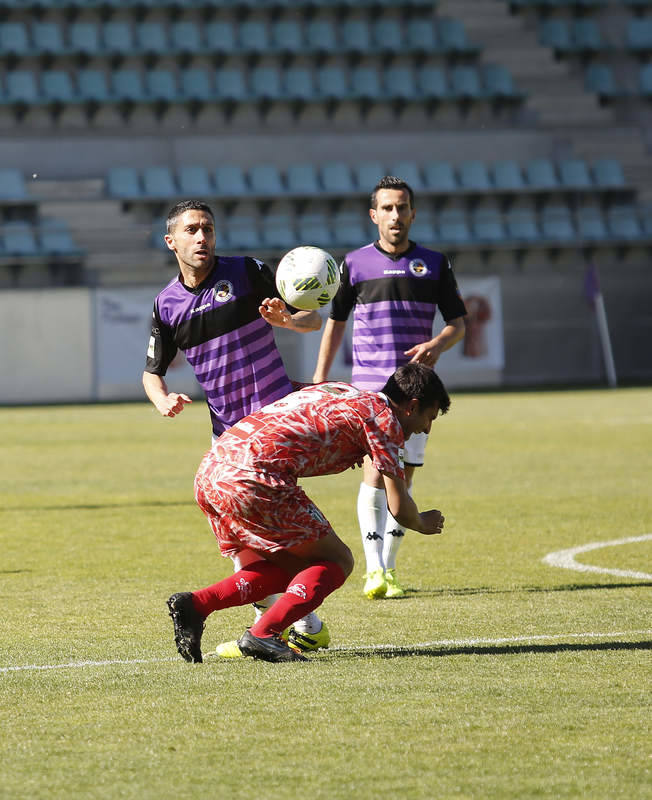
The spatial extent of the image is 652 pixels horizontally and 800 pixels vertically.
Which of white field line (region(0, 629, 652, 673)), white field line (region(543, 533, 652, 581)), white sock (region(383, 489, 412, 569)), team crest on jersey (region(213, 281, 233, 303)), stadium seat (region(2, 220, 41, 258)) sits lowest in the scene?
white field line (region(543, 533, 652, 581))

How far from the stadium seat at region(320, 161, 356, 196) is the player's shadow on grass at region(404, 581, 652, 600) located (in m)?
29.2

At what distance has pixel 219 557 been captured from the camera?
884 centimetres

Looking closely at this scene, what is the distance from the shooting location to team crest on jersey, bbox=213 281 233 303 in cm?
604

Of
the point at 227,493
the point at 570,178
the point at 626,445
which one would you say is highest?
the point at 570,178

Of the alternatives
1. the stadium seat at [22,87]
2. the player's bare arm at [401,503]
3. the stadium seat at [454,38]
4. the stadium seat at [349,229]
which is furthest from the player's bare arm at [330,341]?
the stadium seat at [454,38]

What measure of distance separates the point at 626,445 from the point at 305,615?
12.7 meters

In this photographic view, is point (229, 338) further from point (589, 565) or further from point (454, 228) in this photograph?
point (454, 228)

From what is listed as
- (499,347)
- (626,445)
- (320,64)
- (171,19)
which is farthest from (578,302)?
(626,445)

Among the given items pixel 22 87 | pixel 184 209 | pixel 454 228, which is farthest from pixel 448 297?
pixel 22 87

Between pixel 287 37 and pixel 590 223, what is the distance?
9.64 metres

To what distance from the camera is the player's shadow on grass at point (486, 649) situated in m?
5.60

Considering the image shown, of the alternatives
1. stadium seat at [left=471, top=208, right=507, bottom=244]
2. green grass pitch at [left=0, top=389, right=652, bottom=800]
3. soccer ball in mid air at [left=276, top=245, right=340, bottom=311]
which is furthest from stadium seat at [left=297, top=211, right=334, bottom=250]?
soccer ball in mid air at [left=276, top=245, right=340, bottom=311]

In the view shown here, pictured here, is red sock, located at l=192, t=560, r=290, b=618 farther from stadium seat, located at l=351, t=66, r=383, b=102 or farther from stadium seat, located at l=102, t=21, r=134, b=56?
stadium seat, located at l=351, t=66, r=383, b=102

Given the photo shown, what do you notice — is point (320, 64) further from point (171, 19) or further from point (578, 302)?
point (578, 302)
